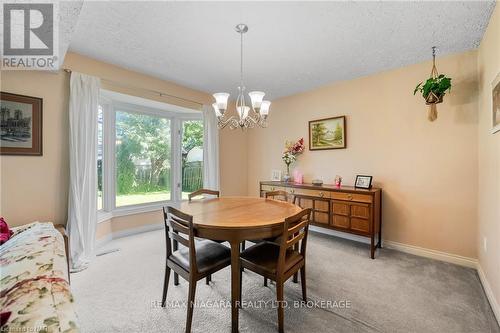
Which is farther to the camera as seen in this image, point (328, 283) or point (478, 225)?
point (478, 225)

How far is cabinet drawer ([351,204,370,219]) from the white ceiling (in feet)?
6.29

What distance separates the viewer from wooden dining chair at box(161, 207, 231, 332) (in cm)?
158

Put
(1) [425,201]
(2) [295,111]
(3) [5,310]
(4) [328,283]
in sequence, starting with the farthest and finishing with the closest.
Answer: (2) [295,111] < (1) [425,201] < (4) [328,283] < (3) [5,310]

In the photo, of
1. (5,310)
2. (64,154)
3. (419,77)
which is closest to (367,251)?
(419,77)

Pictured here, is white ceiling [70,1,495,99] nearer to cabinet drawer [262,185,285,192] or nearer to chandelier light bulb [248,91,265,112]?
chandelier light bulb [248,91,265,112]

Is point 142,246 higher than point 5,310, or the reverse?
point 5,310

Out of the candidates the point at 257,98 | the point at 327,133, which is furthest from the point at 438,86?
the point at 257,98

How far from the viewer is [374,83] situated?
3273 millimetres

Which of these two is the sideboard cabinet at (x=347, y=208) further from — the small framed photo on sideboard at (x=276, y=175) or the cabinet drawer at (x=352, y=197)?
the small framed photo on sideboard at (x=276, y=175)

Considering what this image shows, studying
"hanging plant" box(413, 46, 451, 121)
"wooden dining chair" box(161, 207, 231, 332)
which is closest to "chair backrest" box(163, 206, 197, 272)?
"wooden dining chair" box(161, 207, 231, 332)

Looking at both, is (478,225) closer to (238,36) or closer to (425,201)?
(425,201)

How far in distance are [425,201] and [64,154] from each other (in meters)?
4.62

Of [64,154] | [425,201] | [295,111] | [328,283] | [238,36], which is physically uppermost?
[238,36]

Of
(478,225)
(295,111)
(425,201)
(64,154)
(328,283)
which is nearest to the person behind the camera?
(328,283)
